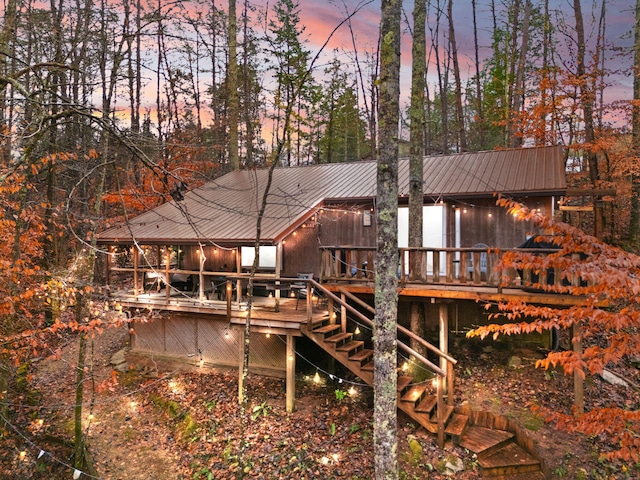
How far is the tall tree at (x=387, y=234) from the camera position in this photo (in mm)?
6133

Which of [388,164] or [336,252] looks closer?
[388,164]

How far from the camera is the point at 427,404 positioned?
8188 mm

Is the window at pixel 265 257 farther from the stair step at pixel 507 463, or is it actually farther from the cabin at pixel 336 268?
the stair step at pixel 507 463

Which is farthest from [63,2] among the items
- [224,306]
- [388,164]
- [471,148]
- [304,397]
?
[471,148]

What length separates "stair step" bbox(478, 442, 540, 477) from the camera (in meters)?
6.94

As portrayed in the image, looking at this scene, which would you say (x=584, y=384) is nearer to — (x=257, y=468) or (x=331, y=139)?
(x=257, y=468)

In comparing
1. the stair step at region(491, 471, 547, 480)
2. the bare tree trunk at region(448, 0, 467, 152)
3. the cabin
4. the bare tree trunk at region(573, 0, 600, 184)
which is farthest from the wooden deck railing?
the bare tree trunk at region(448, 0, 467, 152)

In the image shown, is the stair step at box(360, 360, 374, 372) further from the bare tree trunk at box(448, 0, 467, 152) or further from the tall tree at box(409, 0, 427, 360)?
the bare tree trunk at box(448, 0, 467, 152)

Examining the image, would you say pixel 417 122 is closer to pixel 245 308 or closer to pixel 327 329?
pixel 327 329

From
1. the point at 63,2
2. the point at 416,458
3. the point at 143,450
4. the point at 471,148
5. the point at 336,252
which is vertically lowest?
the point at 143,450

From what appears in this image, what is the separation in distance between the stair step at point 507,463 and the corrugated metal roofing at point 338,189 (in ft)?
20.7

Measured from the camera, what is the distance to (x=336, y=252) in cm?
996

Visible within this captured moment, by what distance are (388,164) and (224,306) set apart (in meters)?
6.31

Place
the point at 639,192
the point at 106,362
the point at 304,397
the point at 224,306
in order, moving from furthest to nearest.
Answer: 1. the point at 639,192
2. the point at 106,362
3. the point at 224,306
4. the point at 304,397
